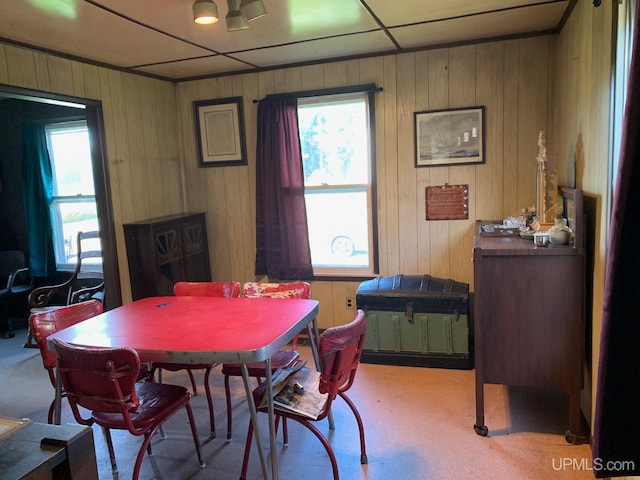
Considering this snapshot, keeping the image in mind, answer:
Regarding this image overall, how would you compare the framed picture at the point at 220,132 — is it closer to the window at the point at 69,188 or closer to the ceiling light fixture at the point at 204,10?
the window at the point at 69,188

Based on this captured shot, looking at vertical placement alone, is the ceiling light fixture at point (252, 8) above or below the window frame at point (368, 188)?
above

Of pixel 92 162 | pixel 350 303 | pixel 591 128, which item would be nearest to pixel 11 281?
pixel 92 162

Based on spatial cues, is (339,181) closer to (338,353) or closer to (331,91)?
(331,91)

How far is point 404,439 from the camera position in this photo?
8.62 feet

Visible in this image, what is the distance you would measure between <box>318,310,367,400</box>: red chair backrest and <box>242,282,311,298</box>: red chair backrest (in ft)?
2.56

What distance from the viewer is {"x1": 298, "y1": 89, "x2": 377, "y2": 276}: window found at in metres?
4.03

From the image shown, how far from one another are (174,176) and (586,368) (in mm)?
3637

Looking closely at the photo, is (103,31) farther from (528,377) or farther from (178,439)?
(528,377)

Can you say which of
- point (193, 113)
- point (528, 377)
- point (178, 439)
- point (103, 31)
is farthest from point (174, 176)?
point (528, 377)

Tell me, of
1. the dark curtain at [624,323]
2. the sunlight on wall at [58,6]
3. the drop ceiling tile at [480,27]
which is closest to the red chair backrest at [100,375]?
the dark curtain at [624,323]

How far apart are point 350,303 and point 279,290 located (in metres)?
1.38

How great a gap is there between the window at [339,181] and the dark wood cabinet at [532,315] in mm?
1610

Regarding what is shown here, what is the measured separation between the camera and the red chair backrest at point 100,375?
1852 millimetres

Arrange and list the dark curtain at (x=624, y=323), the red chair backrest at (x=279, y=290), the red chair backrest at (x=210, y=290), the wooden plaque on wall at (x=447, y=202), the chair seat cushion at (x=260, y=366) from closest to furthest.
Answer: the dark curtain at (x=624, y=323), the chair seat cushion at (x=260, y=366), the red chair backrest at (x=279, y=290), the red chair backrest at (x=210, y=290), the wooden plaque on wall at (x=447, y=202)
